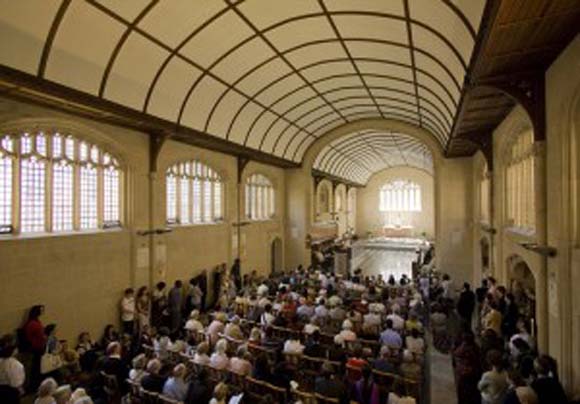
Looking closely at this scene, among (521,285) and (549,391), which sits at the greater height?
(521,285)

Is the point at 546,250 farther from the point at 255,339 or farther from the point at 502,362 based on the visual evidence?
the point at 255,339

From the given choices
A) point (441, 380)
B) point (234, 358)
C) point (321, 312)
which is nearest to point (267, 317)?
point (321, 312)

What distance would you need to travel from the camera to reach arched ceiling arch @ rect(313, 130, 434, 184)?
24.5 meters

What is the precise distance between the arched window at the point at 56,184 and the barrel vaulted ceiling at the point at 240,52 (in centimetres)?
170

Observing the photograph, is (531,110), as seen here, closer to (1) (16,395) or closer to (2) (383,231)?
(1) (16,395)

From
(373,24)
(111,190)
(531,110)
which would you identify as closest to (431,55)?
(373,24)

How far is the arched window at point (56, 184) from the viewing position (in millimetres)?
7938

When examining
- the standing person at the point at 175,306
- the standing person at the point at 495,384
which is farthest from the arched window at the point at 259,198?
the standing person at the point at 495,384

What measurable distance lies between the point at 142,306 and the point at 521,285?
1129 centimetres

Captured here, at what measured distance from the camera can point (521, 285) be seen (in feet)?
36.0

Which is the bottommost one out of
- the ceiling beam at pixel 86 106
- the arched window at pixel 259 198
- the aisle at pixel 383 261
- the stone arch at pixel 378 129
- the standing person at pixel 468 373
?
the aisle at pixel 383 261

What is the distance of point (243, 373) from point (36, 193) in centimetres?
633

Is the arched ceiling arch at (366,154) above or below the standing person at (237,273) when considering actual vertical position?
above

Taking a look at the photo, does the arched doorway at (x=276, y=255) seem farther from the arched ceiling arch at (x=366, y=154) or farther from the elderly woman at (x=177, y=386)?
the elderly woman at (x=177, y=386)
